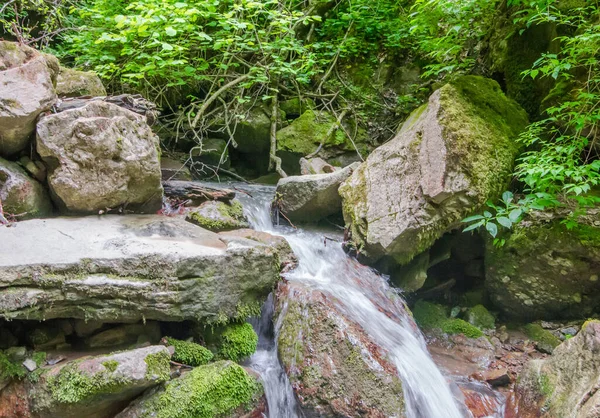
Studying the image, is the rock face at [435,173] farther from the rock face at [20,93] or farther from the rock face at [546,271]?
the rock face at [20,93]

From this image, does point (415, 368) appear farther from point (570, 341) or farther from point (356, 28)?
point (356, 28)

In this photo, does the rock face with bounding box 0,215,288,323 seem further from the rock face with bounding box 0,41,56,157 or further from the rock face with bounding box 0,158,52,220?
the rock face with bounding box 0,41,56,157

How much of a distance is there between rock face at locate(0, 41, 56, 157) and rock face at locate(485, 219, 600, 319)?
16.3 feet

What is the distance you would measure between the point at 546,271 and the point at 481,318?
3.15ft

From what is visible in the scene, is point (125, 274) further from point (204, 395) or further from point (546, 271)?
point (546, 271)

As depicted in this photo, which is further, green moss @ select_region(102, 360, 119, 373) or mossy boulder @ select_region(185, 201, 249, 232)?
mossy boulder @ select_region(185, 201, 249, 232)

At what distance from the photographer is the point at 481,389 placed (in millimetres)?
3688

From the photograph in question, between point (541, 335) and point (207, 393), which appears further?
point (541, 335)

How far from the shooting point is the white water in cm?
304

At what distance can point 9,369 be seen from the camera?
240cm

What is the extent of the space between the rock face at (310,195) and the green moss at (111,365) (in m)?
3.14

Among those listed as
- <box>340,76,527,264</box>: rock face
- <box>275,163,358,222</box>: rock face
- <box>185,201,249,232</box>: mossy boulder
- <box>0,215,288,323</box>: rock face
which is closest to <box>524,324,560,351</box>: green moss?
<box>340,76,527,264</box>: rock face

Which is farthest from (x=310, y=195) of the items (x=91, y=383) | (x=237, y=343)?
(x=91, y=383)

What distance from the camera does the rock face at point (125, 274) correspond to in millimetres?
2434
